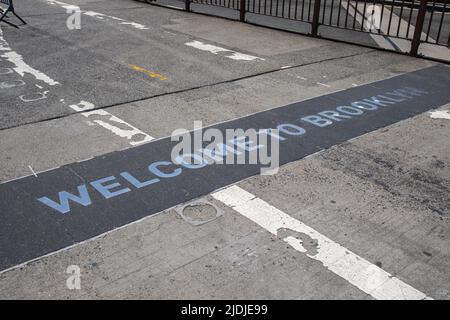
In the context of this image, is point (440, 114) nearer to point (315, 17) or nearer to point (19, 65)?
point (315, 17)

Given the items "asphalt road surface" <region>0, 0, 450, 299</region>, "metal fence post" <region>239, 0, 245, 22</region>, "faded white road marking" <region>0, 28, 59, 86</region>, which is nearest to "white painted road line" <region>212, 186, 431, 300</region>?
"asphalt road surface" <region>0, 0, 450, 299</region>

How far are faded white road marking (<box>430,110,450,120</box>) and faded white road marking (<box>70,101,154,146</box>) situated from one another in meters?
3.91

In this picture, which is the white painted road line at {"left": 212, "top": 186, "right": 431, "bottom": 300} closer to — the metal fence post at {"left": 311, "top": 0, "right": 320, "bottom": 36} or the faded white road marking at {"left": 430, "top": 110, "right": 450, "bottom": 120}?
the faded white road marking at {"left": 430, "top": 110, "right": 450, "bottom": 120}

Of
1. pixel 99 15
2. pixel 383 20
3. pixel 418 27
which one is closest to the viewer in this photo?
pixel 418 27

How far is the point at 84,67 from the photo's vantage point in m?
8.58

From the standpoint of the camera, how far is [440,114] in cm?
648

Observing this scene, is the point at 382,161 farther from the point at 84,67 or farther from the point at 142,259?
the point at 84,67

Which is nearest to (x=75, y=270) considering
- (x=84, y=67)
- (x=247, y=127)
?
(x=247, y=127)

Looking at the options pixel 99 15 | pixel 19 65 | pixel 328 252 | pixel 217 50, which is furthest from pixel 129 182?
pixel 99 15

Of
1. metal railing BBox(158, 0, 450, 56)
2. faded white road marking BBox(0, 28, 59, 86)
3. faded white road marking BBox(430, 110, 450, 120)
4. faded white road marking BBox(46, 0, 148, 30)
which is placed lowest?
faded white road marking BBox(0, 28, 59, 86)

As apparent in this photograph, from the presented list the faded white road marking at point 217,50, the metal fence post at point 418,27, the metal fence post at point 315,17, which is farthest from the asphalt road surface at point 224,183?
the metal fence post at point 315,17

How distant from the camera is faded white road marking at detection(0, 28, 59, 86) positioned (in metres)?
7.95

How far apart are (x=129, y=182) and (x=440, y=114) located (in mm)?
4495
